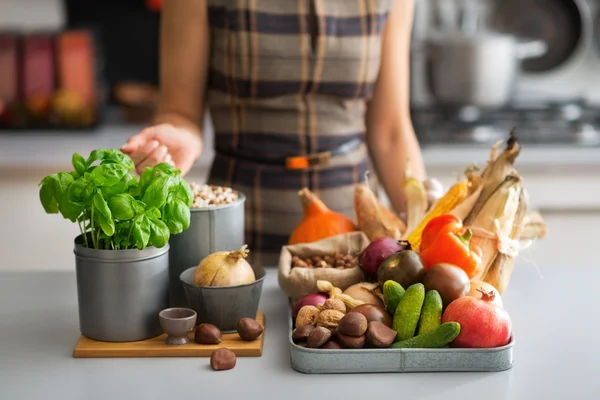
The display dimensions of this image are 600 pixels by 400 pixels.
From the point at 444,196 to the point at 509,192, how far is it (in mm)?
90

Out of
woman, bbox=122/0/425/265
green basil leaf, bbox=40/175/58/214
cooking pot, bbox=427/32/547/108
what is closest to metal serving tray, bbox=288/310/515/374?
green basil leaf, bbox=40/175/58/214

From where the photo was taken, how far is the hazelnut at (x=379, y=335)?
98 cm

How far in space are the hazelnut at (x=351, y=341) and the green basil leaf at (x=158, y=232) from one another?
23 cm

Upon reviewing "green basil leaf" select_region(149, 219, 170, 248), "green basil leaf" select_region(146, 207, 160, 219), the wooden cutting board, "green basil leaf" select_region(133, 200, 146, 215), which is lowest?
the wooden cutting board

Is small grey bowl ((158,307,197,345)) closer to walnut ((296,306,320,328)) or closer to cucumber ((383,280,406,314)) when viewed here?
walnut ((296,306,320,328))

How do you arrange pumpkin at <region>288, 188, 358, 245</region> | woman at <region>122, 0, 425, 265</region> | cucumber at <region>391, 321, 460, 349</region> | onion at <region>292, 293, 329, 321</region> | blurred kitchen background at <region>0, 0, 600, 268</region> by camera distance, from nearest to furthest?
1. cucumber at <region>391, 321, 460, 349</region>
2. onion at <region>292, 293, 329, 321</region>
3. pumpkin at <region>288, 188, 358, 245</region>
4. woman at <region>122, 0, 425, 265</region>
5. blurred kitchen background at <region>0, 0, 600, 268</region>

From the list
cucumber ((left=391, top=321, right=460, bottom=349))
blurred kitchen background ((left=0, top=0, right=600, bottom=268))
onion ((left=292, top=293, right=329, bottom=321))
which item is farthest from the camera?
blurred kitchen background ((left=0, top=0, right=600, bottom=268))

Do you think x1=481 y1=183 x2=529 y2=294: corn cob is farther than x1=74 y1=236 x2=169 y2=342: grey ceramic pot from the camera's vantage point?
Yes

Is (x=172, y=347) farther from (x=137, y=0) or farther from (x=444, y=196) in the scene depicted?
(x=137, y=0)

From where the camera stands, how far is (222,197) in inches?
46.8

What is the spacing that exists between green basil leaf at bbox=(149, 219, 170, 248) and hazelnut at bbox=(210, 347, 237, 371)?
14 cm

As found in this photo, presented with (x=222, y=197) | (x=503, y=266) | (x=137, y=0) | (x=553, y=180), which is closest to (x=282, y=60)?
(x=222, y=197)

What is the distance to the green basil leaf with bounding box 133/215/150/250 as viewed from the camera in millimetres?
1006

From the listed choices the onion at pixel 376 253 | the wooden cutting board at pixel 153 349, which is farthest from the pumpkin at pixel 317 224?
the wooden cutting board at pixel 153 349
